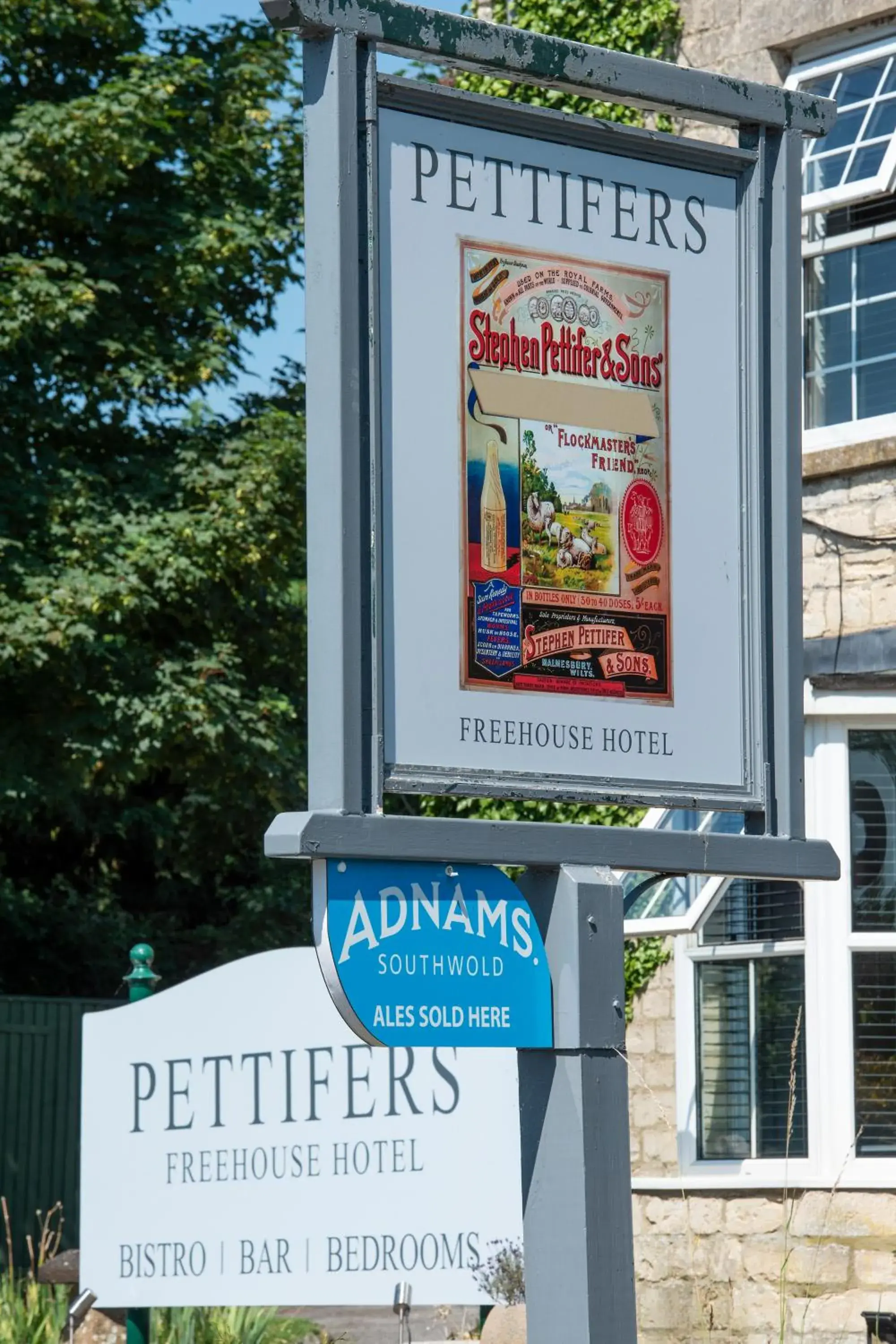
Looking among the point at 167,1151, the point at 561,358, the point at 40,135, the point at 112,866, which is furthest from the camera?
the point at 112,866

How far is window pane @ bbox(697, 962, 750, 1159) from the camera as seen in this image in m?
8.38

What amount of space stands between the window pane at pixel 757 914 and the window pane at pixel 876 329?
2.35 m

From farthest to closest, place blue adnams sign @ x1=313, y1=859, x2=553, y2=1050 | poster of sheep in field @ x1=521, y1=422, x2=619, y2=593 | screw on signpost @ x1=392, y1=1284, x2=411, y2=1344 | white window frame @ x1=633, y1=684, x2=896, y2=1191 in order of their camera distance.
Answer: white window frame @ x1=633, y1=684, x2=896, y2=1191 < screw on signpost @ x1=392, y1=1284, x2=411, y2=1344 < poster of sheep in field @ x1=521, y1=422, x2=619, y2=593 < blue adnams sign @ x1=313, y1=859, x2=553, y2=1050

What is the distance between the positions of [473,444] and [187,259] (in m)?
11.5

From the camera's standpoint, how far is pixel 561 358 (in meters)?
3.70

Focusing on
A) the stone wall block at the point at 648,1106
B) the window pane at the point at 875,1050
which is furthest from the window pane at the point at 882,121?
the stone wall block at the point at 648,1106

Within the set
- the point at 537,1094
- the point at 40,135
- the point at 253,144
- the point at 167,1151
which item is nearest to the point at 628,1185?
the point at 537,1094

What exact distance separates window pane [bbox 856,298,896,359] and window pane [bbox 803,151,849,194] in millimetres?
616

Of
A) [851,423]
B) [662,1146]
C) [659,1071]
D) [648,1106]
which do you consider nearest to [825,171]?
[851,423]

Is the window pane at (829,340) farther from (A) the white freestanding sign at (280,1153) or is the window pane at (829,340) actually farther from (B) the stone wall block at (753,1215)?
(B) the stone wall block at (753,1215)

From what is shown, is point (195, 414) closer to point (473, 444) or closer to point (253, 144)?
point (253, 144)

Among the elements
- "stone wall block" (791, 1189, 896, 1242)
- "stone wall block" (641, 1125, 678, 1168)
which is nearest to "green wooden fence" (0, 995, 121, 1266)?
"stone wall block" (641, 1125, 678, 1168)

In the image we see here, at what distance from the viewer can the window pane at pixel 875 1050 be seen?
7984 millimetres

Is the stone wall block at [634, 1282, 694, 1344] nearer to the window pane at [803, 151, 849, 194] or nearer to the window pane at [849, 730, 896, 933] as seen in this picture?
the window pane at [849, 730, 896, 933]
